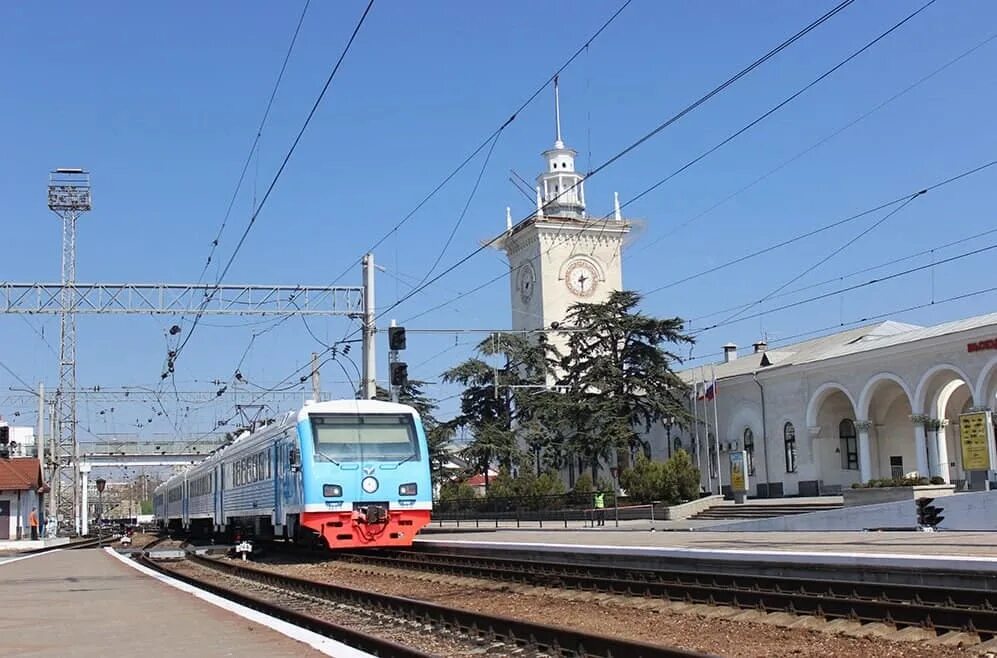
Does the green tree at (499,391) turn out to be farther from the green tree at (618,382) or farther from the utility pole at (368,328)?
the utility pole at (368,328)

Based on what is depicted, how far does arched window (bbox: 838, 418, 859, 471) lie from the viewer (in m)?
46.7

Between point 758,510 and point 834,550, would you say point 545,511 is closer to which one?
point 758,510

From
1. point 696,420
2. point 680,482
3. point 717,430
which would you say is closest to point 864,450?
point 680,482

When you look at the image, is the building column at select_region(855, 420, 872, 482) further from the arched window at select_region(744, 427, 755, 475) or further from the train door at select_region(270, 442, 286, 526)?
the train door at select_region(270, 442, 286, 526)

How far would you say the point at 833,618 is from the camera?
11641mm

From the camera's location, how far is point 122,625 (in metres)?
13.0

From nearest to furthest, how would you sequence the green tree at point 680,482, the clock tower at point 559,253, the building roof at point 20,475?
the green tree at point 680,482, the building roof at point 20,475, the clock tower at point 559,253

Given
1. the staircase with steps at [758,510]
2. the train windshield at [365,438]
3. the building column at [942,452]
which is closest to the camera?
the train windshield at [365,438]

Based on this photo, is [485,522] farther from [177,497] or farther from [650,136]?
[650,136]

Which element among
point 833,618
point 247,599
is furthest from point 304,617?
point 833,618

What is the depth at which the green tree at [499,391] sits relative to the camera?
59.1 m

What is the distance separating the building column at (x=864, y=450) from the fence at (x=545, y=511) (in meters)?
8.53

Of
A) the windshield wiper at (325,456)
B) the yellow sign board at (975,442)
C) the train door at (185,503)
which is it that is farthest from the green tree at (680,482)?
the windshield wiper at (325,456)

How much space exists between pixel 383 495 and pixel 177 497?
98.7 ft
